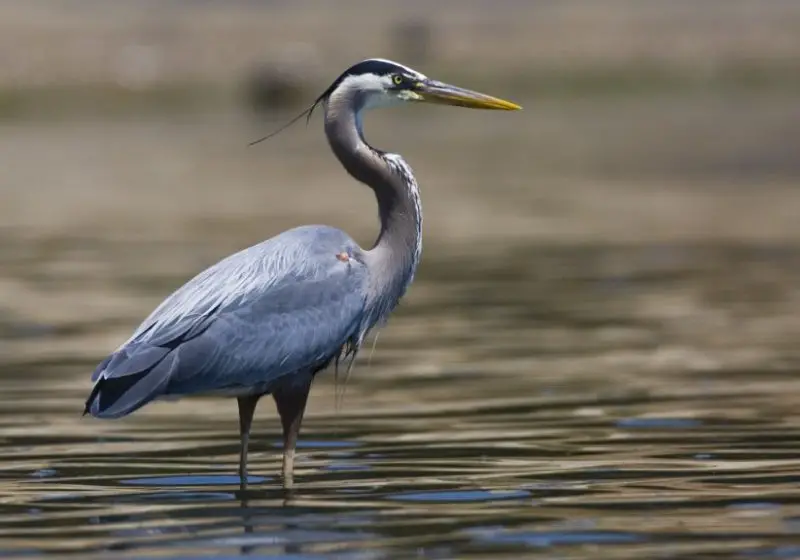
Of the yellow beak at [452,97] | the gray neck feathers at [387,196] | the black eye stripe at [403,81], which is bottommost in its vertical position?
the gray neck feathers at [387,196]

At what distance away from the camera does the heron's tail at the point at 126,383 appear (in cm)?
835

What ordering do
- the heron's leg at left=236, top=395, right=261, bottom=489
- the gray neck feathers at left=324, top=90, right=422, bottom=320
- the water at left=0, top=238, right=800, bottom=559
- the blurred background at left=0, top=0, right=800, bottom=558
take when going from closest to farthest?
the water at left=0, top=238, right=800, bottom=559 < the heron's leg at left=236, top=395, right=261, bottom=489 < the gray neck feathers at left=324, top=90, right=422, bottom=320 < the blurred background at left=0, top=0, right=800, bottom=558

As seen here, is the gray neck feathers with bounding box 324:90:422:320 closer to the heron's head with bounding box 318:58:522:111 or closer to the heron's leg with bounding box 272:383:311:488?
the heron's head with bounding box 318:58:522:111

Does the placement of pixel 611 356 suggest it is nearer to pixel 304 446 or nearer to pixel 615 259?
pixel 304 446

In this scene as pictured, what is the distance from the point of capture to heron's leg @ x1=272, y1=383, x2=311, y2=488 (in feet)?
29.0

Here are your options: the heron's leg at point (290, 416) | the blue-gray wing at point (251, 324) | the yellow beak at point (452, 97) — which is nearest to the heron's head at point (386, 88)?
the yellow beak at point (452, 97)

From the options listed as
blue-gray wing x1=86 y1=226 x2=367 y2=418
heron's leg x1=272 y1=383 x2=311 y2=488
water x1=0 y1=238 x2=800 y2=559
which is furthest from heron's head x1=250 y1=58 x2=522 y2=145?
water x1=0 y1=238 x2=800 y2=559

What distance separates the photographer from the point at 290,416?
8953 millimetres

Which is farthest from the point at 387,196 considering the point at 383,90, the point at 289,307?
the point at 289,307

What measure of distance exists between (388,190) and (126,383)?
1649 mm

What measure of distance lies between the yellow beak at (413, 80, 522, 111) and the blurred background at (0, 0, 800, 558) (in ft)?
5.44

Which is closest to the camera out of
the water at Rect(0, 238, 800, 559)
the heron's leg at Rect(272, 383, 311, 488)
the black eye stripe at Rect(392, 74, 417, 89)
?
the water at Rect(0, 238, 800, 559)

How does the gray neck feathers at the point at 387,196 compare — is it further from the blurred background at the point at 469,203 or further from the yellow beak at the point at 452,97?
the blurred background at the point at 469,203

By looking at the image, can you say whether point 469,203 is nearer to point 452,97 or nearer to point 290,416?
point 452,97
